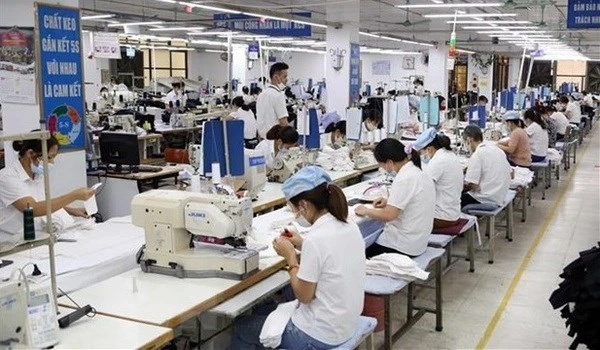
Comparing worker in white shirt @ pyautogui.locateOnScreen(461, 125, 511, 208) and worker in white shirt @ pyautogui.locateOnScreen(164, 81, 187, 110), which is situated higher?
worker in white shirt @ pyautogui.locateOnScreen(164, 81, 187, 110)

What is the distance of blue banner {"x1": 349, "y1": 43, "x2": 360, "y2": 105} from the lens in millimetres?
12752

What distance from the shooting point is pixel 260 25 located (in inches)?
499

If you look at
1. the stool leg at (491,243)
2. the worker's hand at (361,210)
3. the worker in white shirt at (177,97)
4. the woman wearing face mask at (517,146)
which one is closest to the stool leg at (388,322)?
the worker's hand at (361,210)

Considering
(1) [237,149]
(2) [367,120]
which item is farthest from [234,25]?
(1) [237,149]

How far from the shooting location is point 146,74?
2352 centimetres

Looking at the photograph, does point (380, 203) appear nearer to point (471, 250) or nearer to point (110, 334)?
point (471, 250)

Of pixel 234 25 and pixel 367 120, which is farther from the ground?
pixel 234 25

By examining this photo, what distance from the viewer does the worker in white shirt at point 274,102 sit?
6867 mm

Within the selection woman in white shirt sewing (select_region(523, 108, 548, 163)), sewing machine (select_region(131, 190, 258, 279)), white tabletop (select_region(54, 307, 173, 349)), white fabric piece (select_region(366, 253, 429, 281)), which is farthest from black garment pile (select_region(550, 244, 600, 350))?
woman in white shirt sewing (select_region(523, 108, 548, 163))

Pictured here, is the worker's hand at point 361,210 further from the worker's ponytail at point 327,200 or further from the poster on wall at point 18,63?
the poster on wall at point 18,63

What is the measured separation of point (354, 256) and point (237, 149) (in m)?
1.78

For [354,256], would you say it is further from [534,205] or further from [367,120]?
[534,205]

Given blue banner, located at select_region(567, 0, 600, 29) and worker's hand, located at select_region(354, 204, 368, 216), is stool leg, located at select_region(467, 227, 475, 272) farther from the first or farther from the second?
blue banner, located at select_region(567, 0, 600, 29)

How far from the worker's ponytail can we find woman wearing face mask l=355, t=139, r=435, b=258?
143cm
